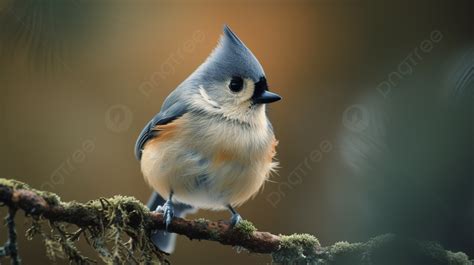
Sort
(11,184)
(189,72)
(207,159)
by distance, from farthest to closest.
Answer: (189,72) < (207,159) < (11,184)

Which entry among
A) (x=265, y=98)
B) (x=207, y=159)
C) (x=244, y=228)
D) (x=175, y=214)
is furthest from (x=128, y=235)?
(x=265, y=98)

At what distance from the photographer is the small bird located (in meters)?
2.17

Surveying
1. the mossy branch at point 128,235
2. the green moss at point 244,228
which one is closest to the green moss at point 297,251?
the mossy branch at point 128,235

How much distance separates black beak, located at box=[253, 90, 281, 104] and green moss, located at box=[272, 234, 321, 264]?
654 millimetres

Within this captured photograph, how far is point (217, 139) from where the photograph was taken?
2174 mm

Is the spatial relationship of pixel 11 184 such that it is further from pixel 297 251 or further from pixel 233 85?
pixel 233 85

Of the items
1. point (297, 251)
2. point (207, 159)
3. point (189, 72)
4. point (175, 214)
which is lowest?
point (175, 214)

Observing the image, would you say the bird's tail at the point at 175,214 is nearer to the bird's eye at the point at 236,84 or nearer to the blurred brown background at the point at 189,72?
the bird's eye at the point at 236,84

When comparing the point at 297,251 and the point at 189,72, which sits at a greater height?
the point at 189,72

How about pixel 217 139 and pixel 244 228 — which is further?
pixel 217 139

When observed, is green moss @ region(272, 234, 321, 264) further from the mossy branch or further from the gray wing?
the gray wing

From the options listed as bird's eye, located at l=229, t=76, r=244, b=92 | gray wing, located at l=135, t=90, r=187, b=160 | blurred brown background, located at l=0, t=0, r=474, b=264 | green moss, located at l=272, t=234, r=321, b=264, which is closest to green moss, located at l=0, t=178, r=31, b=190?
green moss, located at l=272, t=234, r=321, b=264

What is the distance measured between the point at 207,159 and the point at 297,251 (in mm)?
583

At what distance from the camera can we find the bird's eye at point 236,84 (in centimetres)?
228
